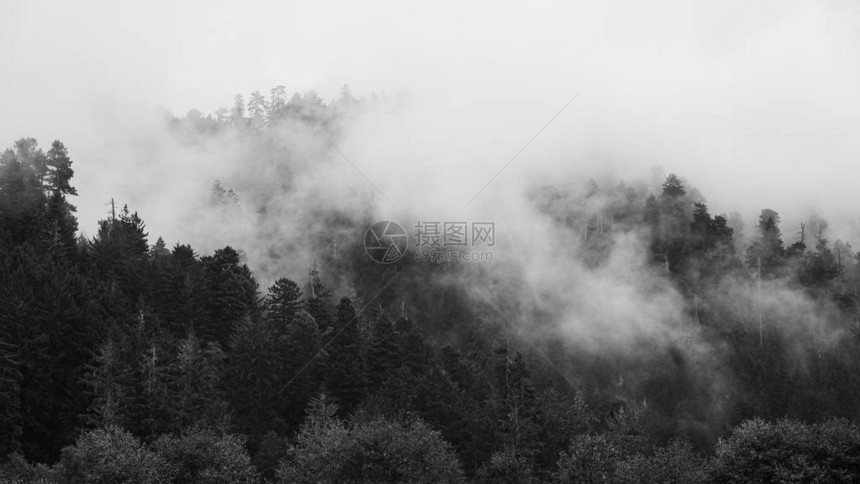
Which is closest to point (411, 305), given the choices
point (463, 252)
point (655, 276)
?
point (463, 252)

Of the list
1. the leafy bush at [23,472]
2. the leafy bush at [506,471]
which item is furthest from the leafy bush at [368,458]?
the leafy bush at [23,472]

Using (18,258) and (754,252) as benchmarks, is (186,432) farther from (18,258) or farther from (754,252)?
(754,252)

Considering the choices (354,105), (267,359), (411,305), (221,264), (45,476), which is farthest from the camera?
(354,105)

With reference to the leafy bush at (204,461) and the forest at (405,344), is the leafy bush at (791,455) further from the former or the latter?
the leafy bush at (204,461)

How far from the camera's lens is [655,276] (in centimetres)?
14325

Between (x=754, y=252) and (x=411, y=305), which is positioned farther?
(x=754, y=252)

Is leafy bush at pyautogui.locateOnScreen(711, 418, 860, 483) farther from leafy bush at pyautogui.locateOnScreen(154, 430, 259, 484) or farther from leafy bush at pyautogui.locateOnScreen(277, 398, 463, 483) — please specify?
leafy bush at pyautogui.locateOnScreen(154, 430, 259, 484)

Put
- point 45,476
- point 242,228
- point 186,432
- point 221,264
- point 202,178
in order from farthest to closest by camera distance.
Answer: point 202,178
point 242,228
point 221,264
point 186,432
point 45,476

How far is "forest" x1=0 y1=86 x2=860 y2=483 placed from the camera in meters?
68.8

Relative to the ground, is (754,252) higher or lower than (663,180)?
lower

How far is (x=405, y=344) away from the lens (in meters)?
98.6

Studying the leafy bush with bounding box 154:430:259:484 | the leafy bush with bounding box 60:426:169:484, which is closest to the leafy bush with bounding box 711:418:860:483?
the leafy bush with bounding box 154:430:259:484

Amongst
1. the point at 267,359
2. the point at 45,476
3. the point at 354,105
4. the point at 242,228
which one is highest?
the point at 354,105

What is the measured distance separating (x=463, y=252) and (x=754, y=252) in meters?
54.0
